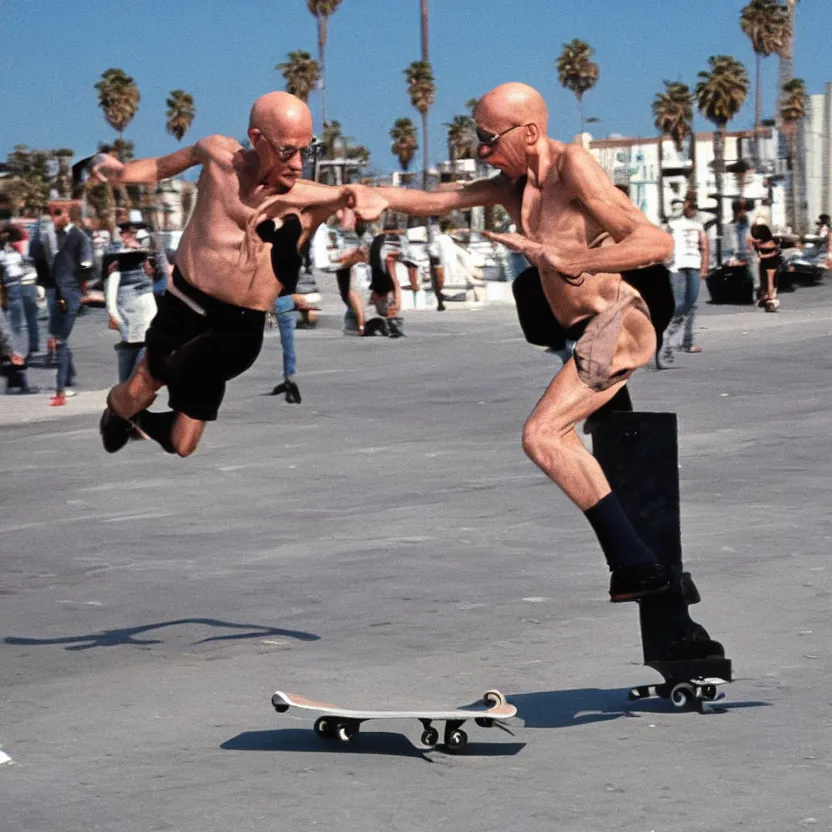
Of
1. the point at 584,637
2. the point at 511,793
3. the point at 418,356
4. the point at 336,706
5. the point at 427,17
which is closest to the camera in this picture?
the point at 511,793

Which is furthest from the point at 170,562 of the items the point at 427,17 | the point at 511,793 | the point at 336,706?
the point at 427,17

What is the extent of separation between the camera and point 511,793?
526cm

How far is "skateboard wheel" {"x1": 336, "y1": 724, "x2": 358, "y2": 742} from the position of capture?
5.93 m

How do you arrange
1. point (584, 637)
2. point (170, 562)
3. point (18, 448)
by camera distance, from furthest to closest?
1. point (18, 448)
2. point (170, 562)
3. point (584, 637)

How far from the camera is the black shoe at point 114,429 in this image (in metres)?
7.62

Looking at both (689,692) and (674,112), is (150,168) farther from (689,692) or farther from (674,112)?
(674,112)

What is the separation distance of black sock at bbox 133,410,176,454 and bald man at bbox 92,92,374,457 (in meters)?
0.02

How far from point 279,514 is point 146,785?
5.82m

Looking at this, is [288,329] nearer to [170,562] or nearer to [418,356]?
[418,356]

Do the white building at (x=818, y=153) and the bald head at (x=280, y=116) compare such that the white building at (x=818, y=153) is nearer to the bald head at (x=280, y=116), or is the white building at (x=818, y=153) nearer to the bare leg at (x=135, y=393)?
the bare leg at (x=135, y=393)

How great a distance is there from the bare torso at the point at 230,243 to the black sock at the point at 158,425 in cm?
70

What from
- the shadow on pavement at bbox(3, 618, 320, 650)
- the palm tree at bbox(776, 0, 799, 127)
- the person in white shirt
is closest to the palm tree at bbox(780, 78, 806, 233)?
the palm tree at bbox(776, 0, 799, 127)

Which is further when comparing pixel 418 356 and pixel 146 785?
pixel 418 356

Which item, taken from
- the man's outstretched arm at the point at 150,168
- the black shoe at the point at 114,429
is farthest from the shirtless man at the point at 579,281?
the black shoe at the point at 114,429
